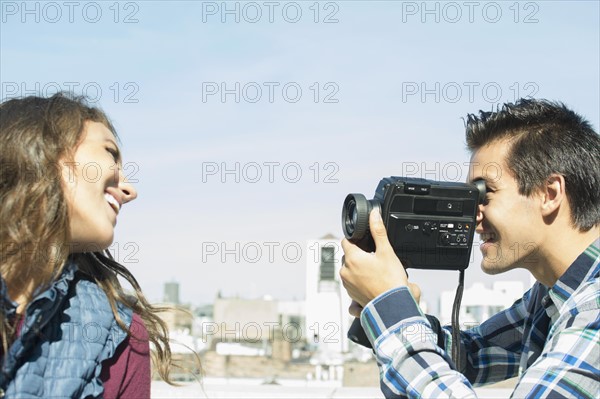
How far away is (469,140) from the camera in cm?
300

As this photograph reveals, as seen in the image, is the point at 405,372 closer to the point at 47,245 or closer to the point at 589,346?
the point at 589,346

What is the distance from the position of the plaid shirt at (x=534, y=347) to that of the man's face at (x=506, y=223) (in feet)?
0.45

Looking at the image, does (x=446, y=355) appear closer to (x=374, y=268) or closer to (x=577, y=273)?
(x=374, y=268)

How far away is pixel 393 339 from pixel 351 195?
0.45 meters

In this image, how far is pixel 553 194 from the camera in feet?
8.82

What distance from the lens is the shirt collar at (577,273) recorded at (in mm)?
2571

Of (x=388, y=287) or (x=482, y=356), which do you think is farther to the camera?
(x=482, y=356)

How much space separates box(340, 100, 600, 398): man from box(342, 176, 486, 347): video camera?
0.16ft

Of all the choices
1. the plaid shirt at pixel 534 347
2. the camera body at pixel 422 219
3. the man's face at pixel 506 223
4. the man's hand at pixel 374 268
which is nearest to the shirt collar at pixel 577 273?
the plaid shirt at pixel 534 347

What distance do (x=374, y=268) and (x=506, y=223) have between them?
1.51ft

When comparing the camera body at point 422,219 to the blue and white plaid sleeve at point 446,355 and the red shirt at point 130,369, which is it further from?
the red shirt at point 130,369

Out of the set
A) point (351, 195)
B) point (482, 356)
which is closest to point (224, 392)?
point (482, 356)

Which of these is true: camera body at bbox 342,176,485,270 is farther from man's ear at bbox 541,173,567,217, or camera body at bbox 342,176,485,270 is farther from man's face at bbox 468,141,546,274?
man's ear at bbox 541,173,567,217

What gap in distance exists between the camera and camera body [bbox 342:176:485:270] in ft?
8.50
